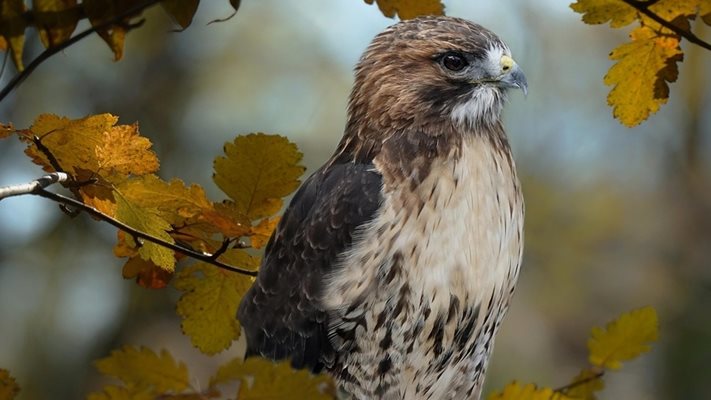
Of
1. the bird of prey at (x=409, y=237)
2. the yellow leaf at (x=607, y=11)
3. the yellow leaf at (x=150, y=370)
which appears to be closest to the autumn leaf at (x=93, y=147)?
the yellow leaf at (x=150, y=370)

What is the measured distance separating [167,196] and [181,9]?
0.63 meters

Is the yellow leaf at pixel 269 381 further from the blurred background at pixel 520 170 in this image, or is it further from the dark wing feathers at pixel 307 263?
the blurred background at pixel 520 170

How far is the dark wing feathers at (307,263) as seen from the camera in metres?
3.19

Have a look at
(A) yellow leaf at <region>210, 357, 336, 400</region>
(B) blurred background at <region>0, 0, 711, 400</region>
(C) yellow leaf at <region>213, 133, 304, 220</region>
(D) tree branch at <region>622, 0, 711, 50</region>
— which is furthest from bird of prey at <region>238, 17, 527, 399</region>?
(B) blurred background at <region>0, 0, 711, 400</region>

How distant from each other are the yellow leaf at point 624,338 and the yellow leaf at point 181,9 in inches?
38.9


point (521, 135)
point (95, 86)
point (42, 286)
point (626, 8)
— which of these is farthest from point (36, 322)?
point (626, 8)

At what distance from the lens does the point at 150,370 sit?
1311mm

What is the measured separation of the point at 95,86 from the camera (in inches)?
491

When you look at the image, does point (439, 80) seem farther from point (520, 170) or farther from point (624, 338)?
point (520, 170)

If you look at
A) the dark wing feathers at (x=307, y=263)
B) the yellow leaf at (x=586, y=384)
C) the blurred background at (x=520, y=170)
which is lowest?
the blurred background at (x=520, y=170)

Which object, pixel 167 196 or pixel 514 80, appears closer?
pixel 167 196

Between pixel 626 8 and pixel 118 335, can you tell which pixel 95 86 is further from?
pixel 626 8

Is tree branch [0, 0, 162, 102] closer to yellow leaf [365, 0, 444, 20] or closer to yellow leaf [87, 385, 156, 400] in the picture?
yellow leaf [87, 385, 156, 400]

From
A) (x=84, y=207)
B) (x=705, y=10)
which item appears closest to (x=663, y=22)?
(x=705, y=10)
